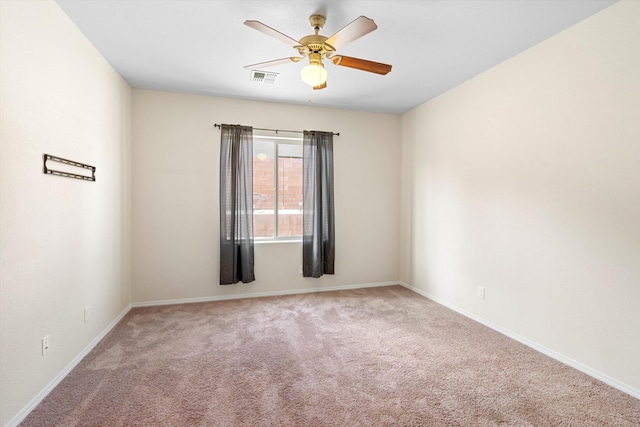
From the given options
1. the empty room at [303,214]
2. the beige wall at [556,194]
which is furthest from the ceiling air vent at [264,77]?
the beige wall at [556,194]

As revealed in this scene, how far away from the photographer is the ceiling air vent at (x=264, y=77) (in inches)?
128

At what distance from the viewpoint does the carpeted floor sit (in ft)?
5.98

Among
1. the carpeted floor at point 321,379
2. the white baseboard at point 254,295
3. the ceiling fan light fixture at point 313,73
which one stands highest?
the ceiling fan light fixture at point 313,73

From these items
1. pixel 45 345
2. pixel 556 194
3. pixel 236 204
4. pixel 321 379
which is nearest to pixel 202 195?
pixel 236 204

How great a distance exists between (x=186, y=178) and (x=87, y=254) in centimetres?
153

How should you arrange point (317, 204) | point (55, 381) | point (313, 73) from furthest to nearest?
point (317, 204) → point (313, 73) → point (55, 381)

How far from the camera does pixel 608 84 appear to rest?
2.20m

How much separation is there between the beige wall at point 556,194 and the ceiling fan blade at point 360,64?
1433mm

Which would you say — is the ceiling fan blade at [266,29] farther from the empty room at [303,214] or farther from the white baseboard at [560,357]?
the white baseboard at [560,357]

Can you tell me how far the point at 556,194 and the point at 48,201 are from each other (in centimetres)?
386

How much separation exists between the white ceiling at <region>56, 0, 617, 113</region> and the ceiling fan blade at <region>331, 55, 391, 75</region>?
0.32 meters

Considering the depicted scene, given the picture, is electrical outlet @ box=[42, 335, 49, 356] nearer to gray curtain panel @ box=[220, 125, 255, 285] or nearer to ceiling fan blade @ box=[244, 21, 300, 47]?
gray curtain panel @ box=[220, 125, 255, 285]

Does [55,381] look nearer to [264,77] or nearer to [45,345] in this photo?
[45,345]

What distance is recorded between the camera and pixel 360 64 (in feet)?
7.82
